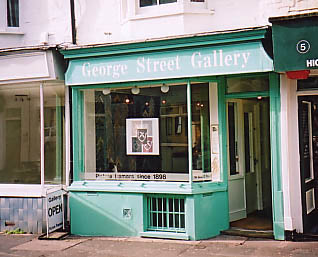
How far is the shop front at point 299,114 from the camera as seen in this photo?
7.32 meters

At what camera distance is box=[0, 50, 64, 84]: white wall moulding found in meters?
9.16

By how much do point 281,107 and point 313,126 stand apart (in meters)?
1.38

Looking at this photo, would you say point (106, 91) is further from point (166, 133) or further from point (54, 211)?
point (54, 211)

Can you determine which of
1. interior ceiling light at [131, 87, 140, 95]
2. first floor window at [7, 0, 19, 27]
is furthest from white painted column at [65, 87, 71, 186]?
first floor window at [7, 0, 19, 27]

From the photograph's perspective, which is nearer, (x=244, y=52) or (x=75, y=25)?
(x=244, y=52)

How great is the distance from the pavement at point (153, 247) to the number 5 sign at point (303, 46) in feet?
10.5

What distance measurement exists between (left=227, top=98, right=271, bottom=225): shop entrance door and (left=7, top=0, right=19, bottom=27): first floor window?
5141 mm

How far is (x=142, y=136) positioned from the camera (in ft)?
29.3

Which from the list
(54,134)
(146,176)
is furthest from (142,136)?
(54,134)

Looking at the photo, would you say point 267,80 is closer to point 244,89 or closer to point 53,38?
point 244,89

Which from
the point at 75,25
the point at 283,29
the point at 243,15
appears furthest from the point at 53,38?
the point at 283,29

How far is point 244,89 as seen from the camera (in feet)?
28.5

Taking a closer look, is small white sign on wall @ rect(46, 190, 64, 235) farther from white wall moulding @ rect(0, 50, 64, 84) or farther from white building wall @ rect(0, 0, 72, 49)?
white building wall @ rect(0, 0, 72, 49)

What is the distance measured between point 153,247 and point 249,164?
3.29 m
